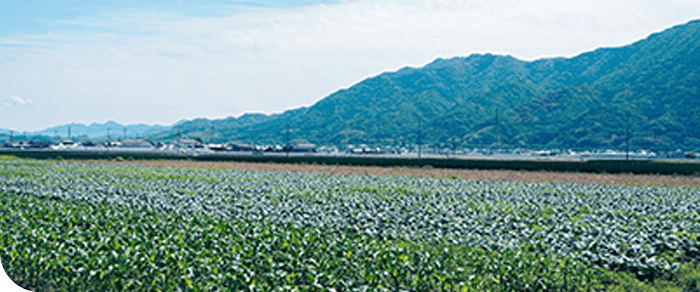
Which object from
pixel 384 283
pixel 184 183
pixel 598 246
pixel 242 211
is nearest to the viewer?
pixel 384 283

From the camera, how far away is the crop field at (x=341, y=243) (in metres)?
12.6

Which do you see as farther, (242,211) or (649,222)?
(242,211)

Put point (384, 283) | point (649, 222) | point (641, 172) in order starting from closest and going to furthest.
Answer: point (384, 283), point (649, 222), point (641, 172)

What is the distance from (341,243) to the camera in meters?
15.0

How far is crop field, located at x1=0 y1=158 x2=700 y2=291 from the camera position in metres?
12.6

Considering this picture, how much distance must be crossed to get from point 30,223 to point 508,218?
16.3m

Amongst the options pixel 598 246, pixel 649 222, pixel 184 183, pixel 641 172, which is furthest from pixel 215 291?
pixel 641 172

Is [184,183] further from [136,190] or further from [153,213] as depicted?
[153,213]

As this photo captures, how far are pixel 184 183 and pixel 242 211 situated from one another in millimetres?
14537

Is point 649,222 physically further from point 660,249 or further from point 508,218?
point 508,218

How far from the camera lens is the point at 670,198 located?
2877cm

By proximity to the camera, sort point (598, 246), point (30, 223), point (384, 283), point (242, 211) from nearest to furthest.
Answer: point (384, 283) < point (598, 246) < point (30, 223) < point (242, 211)

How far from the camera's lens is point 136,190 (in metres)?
30.3

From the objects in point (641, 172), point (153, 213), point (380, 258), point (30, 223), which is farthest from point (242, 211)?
point (641, 172)
